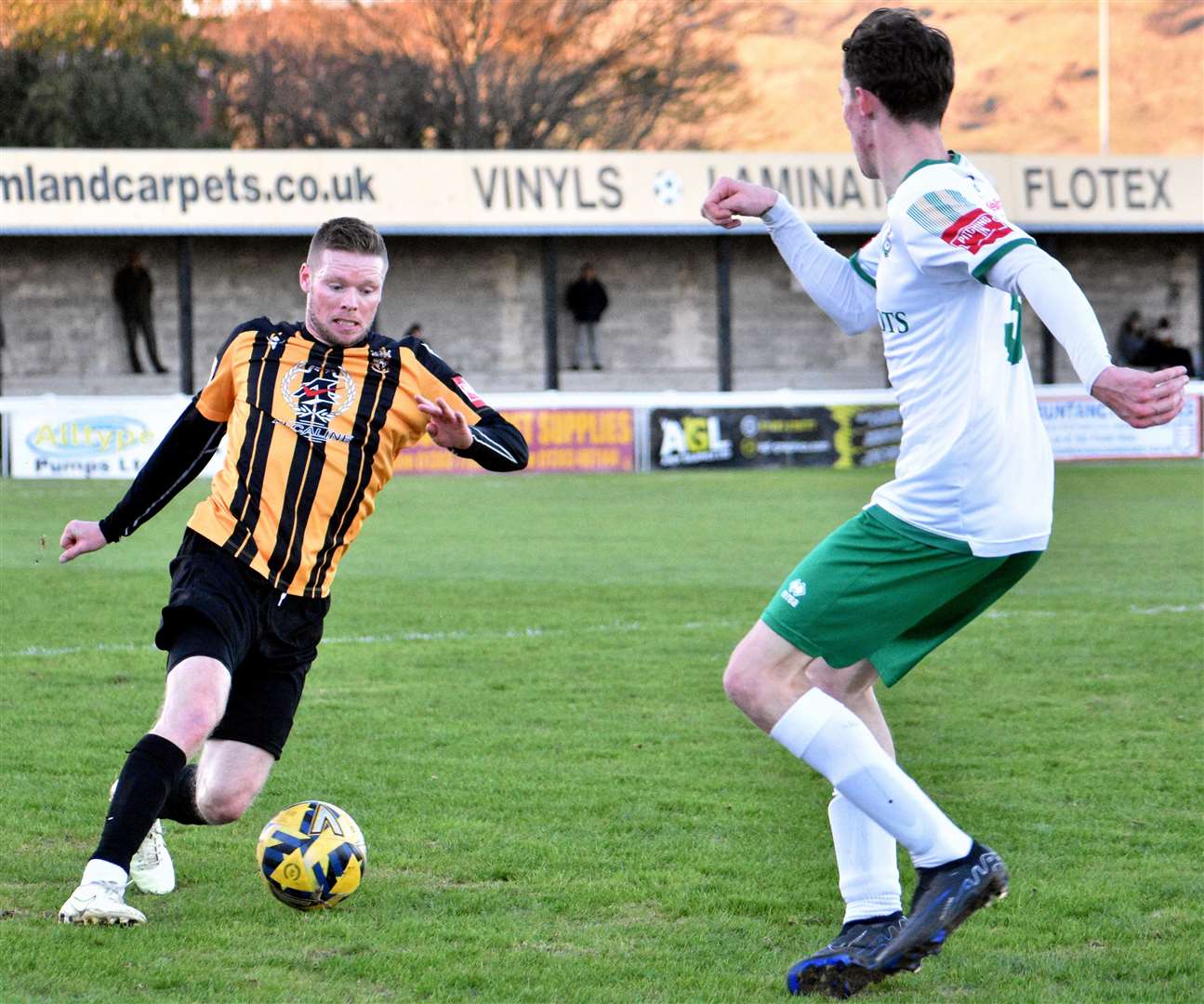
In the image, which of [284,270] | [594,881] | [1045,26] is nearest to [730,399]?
[284,270]

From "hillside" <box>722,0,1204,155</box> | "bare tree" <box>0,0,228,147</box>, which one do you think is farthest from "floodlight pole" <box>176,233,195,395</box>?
"hillside" <box>722,0,1204,155</box>

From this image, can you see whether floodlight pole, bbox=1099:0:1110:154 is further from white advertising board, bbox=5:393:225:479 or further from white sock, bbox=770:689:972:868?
white sock, bbox=770:689:972:868

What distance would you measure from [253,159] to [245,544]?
26.0 m

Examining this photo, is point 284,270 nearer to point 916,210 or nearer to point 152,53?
point 152,53

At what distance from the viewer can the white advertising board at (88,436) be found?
21453mm

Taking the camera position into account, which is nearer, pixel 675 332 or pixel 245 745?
pixel 245 745

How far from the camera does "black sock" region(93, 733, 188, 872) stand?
4.30m

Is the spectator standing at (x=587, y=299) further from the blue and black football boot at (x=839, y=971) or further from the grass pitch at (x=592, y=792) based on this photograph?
the blue and black football boot at (x=839, y=971)

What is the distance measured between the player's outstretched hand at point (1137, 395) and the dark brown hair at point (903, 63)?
791mm

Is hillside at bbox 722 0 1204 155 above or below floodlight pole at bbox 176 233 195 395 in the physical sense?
above

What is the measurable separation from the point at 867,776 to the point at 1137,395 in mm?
1034

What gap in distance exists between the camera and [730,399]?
24.2 metres

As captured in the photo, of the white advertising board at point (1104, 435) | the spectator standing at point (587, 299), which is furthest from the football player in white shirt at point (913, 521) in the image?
the spectator standing at point (587, 299)

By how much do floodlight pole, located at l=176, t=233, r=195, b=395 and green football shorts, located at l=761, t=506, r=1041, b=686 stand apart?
1055 inches
